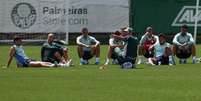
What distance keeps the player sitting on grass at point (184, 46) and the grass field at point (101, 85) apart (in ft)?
15.9

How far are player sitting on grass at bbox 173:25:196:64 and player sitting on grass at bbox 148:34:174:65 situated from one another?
1.35 metres

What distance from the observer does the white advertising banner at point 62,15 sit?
39.8 metres

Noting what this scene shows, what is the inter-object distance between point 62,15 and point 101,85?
24.3m

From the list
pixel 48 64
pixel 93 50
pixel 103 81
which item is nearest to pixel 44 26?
pixel 93 50

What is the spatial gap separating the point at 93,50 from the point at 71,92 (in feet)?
38.4

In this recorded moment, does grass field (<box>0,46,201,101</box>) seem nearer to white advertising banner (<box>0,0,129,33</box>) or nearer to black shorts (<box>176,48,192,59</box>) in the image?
black shorts (<box>176,48,192,59</box>)

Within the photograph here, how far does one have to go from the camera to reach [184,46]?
26828mm

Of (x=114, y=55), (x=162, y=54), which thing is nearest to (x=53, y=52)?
(x=114, y=55)

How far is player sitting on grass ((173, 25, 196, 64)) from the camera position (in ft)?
88.0

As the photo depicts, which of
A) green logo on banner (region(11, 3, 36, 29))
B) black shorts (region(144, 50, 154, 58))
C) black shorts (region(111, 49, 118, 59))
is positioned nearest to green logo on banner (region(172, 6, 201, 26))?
green logo on banner (region(11, 3, 36, 29))

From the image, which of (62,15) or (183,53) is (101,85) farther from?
(62,15)

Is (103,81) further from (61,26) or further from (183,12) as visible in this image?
(183,12)

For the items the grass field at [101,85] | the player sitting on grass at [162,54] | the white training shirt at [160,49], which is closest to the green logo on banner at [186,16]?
the player sitting on grass at [162,54]

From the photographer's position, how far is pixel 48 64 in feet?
78.2
